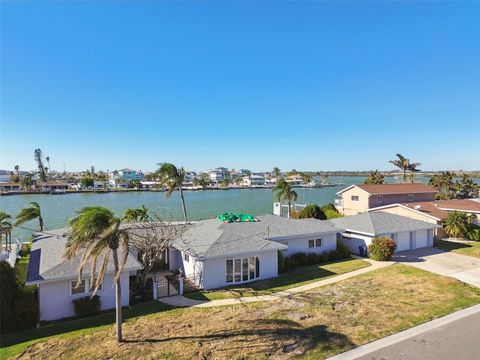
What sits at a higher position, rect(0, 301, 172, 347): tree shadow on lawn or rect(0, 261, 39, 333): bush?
rect(0, 261, 39, 333): bush

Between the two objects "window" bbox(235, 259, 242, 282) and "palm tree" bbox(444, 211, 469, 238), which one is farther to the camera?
"palm tree" bbox(444, 211, 469, 238)

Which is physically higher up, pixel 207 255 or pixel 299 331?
pixel 207 255

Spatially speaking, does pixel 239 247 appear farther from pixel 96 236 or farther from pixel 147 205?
pixel 147 205

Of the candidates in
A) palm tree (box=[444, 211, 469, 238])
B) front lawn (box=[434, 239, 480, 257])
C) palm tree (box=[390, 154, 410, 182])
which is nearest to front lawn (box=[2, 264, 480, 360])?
front lawn (box=[434, 239, 480, 257])

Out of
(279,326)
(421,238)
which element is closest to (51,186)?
(421,238)

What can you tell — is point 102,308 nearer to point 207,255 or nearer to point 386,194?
point 207,255

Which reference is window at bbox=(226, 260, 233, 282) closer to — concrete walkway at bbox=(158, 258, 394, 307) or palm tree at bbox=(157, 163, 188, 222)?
concrete walkway at bbox=(158, 258, 394, 307)

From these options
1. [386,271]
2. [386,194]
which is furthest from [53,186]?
[386,271]
